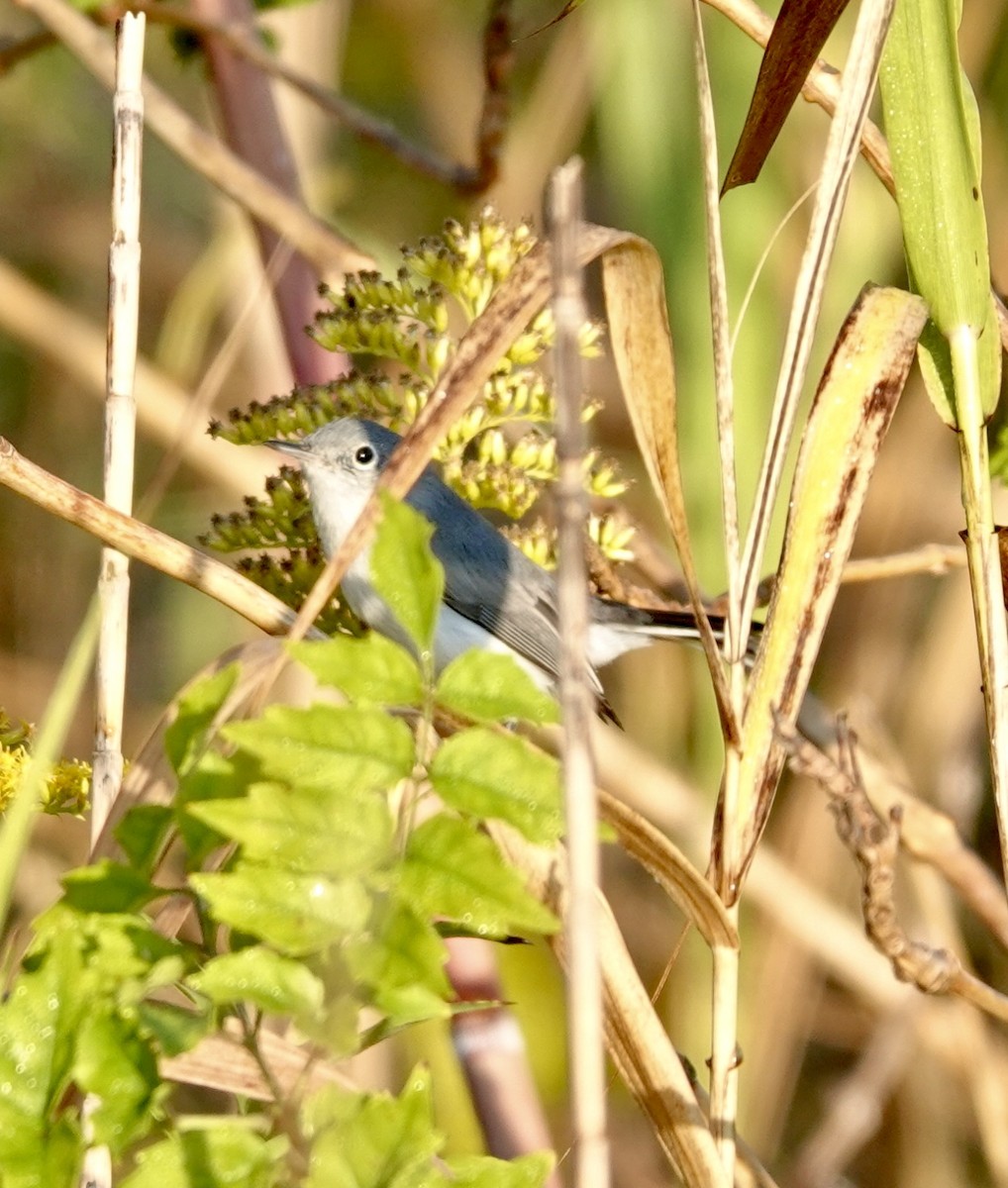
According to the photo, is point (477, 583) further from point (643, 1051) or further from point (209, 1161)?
point (209, 1161)

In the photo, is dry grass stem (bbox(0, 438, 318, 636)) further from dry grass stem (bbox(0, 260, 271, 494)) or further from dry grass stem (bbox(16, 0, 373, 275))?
dry grass stem (bbox(0, 260, 271, 494))

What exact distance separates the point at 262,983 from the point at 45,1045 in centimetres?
17

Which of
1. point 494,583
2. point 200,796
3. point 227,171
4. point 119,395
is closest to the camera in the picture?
point 200,796

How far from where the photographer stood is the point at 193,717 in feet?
3.32

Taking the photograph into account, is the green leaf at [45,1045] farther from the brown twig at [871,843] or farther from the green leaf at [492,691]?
the brown twig at [871,843]

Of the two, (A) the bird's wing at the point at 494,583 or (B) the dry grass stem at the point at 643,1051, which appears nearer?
(B) the dry grass stem at the point at 643,1051

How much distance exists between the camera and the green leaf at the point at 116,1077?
3.00 ft

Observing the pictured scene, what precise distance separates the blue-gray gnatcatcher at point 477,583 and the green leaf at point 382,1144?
157 centimetres

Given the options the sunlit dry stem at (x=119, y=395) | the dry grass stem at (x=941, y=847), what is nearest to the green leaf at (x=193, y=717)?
the sunlit dry stem at (x=119, y=395)

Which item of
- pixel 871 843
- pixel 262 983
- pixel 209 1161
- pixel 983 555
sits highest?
pixel 983 555

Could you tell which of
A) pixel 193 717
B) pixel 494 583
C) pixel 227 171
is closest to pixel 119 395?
pixel 193 717

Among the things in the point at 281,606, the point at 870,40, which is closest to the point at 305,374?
the point at 281,606

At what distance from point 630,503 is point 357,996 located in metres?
2.54

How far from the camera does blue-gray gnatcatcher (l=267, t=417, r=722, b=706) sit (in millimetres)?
2541
